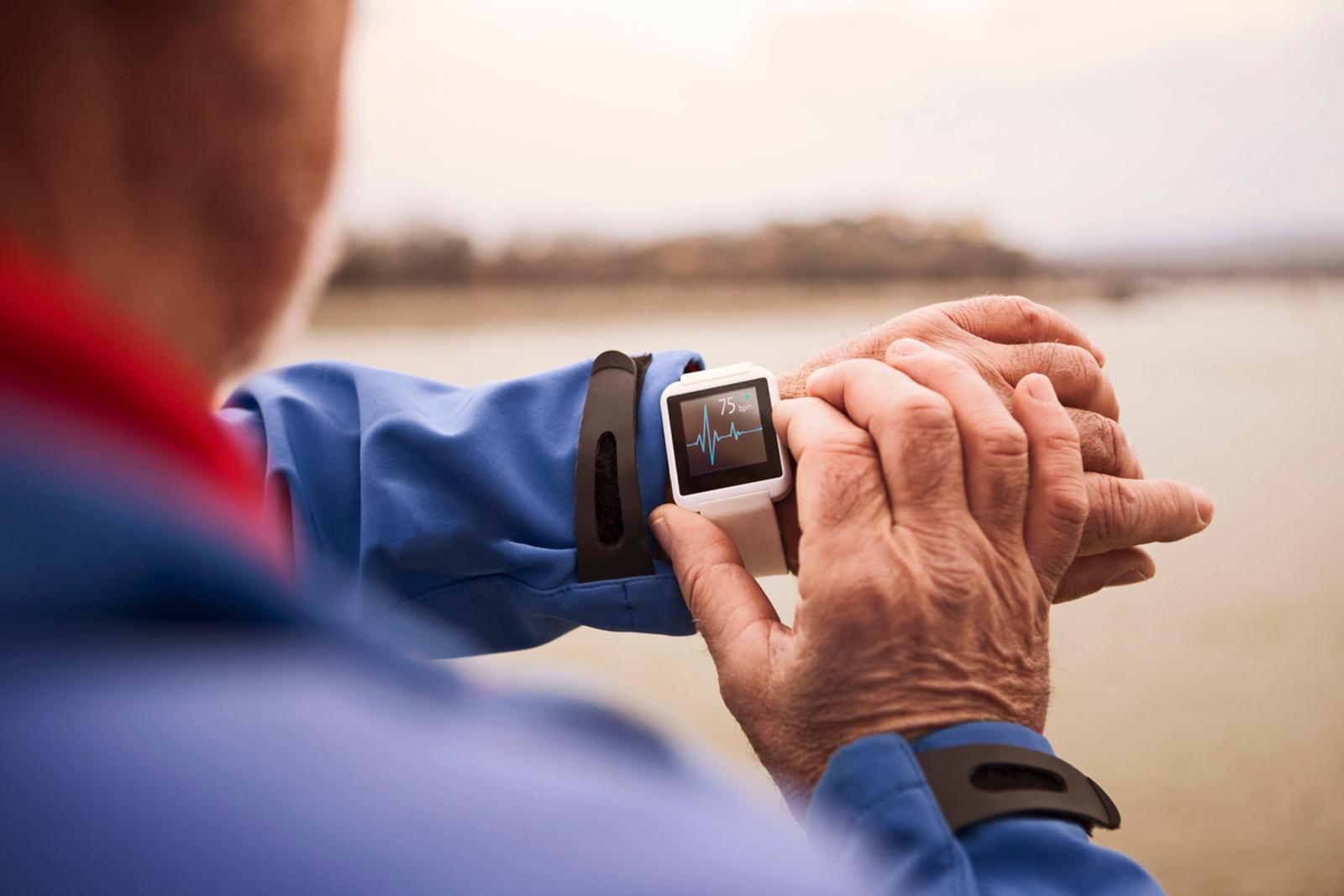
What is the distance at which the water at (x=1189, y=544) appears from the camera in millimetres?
1026

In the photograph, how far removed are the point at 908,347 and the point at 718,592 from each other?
7.7 inches

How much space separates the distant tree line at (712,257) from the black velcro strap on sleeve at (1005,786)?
0.80 metres

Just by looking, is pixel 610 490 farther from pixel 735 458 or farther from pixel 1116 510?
pixel 1116 510

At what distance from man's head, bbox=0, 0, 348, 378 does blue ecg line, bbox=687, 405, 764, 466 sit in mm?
323

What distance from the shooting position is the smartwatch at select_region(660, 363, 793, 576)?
1.94 feet

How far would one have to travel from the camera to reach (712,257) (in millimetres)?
1192

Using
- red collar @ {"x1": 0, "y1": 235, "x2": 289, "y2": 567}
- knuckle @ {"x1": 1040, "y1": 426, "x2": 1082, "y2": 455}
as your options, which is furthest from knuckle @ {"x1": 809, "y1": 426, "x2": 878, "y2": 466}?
red collar @ {"x1": 0, "y1": 235, "x2": 289, "y2": 567}

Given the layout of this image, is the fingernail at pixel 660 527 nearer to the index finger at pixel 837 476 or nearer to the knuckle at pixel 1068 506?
the index finger at pixel 837 476

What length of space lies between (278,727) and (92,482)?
0.24 feet

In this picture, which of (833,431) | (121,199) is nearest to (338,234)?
(121,199)

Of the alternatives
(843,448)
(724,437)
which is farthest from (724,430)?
(843,448)

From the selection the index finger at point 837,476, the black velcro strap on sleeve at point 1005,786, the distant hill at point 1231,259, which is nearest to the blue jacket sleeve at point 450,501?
the index finger at point 837,476

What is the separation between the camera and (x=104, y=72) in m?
0.25

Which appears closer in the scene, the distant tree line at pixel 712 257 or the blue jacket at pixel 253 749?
the blue jacket at pixel 253 749
